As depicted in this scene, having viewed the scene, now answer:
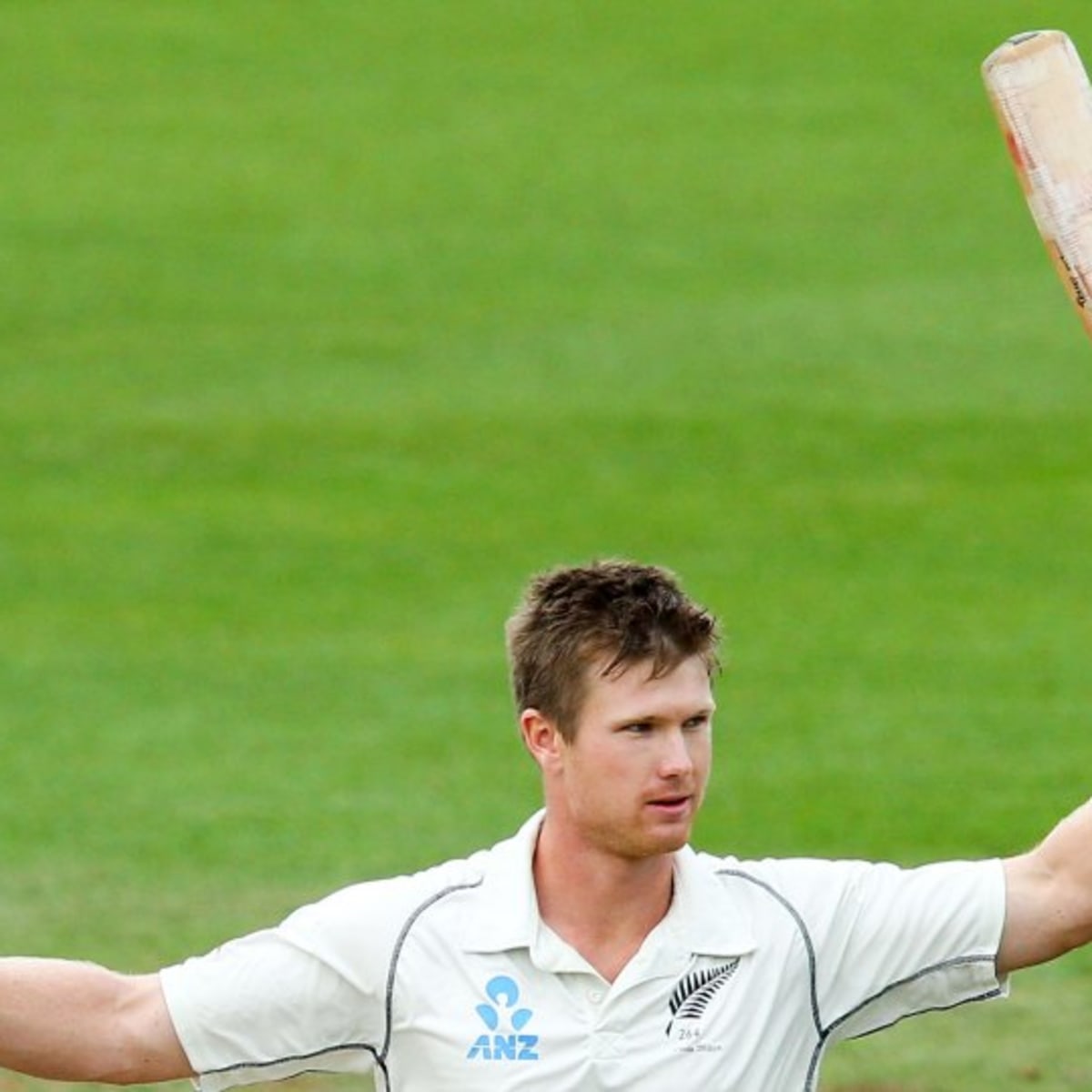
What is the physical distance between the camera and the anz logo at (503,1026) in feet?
17.2

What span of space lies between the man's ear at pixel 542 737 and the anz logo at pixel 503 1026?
0.38 m

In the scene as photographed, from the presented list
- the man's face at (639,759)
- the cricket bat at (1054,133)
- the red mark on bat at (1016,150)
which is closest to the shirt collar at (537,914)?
the man's face at (639,759)

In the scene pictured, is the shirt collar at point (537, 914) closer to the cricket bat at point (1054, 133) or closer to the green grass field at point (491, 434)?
the cricket bat at point (1054, 133)

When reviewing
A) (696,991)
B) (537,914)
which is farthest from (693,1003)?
(537,914)

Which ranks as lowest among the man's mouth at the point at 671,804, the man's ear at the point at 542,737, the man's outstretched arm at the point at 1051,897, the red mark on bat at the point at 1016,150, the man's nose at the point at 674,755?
the man's outstretched arm at the point at 1051,897

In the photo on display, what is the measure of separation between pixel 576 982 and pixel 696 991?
0.21 meters

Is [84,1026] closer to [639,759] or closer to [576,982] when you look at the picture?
[576,982]

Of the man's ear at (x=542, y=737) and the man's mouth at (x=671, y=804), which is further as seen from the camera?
the man's ear at (x=542, y=737)

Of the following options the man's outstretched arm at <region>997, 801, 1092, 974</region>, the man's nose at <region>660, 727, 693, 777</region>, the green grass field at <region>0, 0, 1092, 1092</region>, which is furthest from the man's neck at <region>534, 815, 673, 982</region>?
the green grass field at <region>0, 0, 1092, 1092</region>

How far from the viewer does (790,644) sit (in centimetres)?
1666

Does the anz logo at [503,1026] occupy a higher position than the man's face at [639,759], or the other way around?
the man's face at [639,759]

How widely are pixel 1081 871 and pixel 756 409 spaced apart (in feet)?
55.1

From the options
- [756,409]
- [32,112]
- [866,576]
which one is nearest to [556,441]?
[756,409]

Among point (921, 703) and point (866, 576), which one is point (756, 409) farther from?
point (921, 703)
